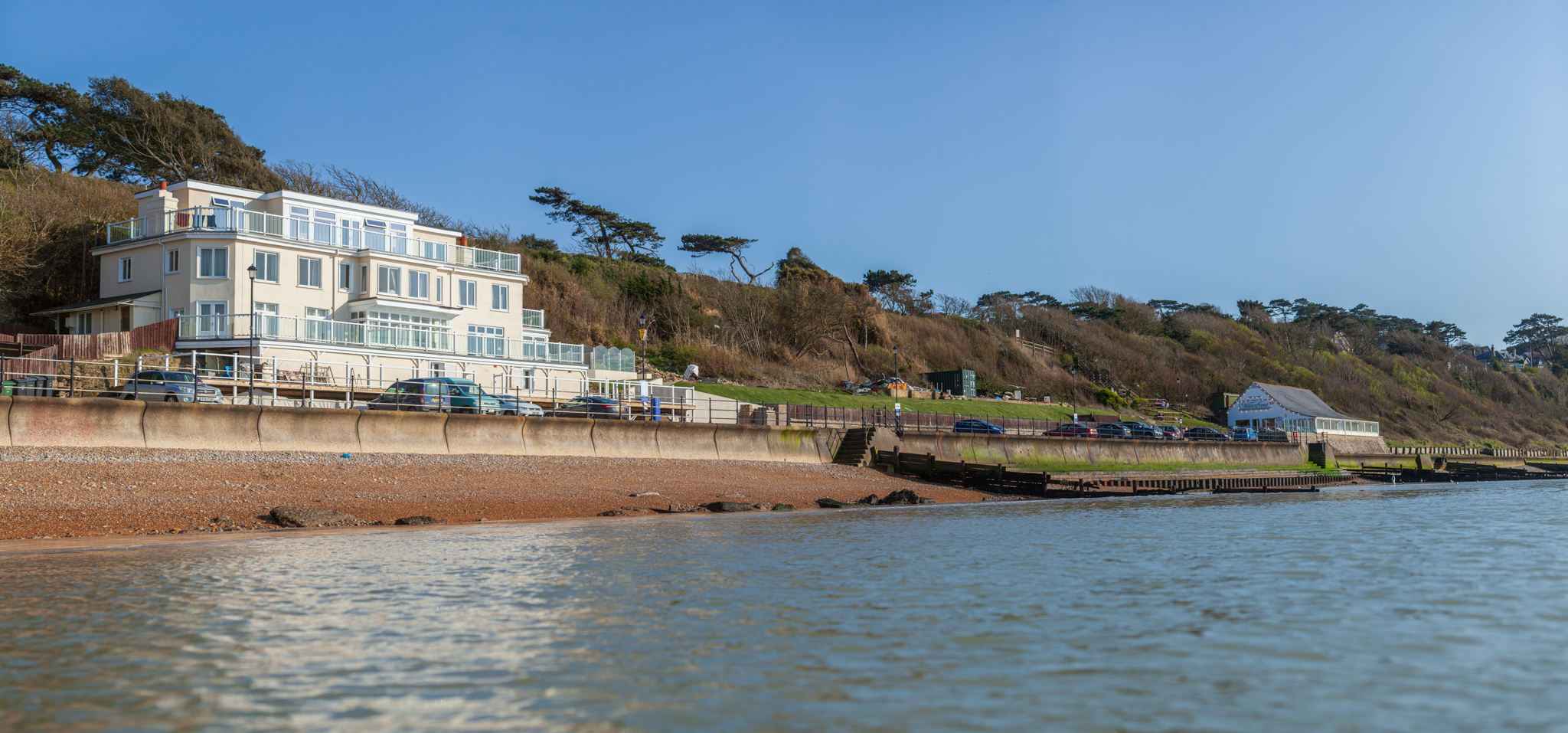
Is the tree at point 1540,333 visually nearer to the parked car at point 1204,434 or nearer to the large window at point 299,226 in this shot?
the parked car at point 1204,434

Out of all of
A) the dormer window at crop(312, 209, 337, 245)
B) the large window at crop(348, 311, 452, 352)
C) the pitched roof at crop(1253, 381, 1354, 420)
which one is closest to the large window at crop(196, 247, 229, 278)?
the dormer window at crop(312, 209, 337, 245)

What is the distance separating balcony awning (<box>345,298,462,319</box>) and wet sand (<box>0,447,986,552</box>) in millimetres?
18950

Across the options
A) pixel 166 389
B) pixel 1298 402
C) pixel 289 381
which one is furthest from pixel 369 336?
pixel 1298 402

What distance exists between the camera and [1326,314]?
15462cm

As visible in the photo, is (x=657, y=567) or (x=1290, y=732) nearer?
(x=1290, y=732)

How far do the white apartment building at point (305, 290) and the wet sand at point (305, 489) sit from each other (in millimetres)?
12850

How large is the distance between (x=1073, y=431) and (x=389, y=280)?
37813 mm

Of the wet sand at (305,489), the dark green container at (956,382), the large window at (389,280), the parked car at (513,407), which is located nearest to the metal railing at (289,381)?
the parked car at (513,407)

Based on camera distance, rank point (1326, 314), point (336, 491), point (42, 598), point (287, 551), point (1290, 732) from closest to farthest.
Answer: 1. point (1290, 732)
2. point (42, 598)
3. point (287, 551)
4. point (336, 491)
5. point (1326, 314)

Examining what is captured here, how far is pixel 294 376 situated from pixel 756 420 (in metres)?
19.1

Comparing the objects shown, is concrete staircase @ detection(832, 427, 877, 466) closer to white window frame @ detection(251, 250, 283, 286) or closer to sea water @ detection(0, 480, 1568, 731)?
sea water @ detection(0, 480, 1568, 731)

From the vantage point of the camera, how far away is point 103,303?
45969mm

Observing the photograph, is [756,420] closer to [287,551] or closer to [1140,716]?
[287,551]

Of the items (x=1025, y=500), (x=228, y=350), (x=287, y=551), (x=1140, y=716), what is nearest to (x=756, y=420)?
(x=1025, y=500)
